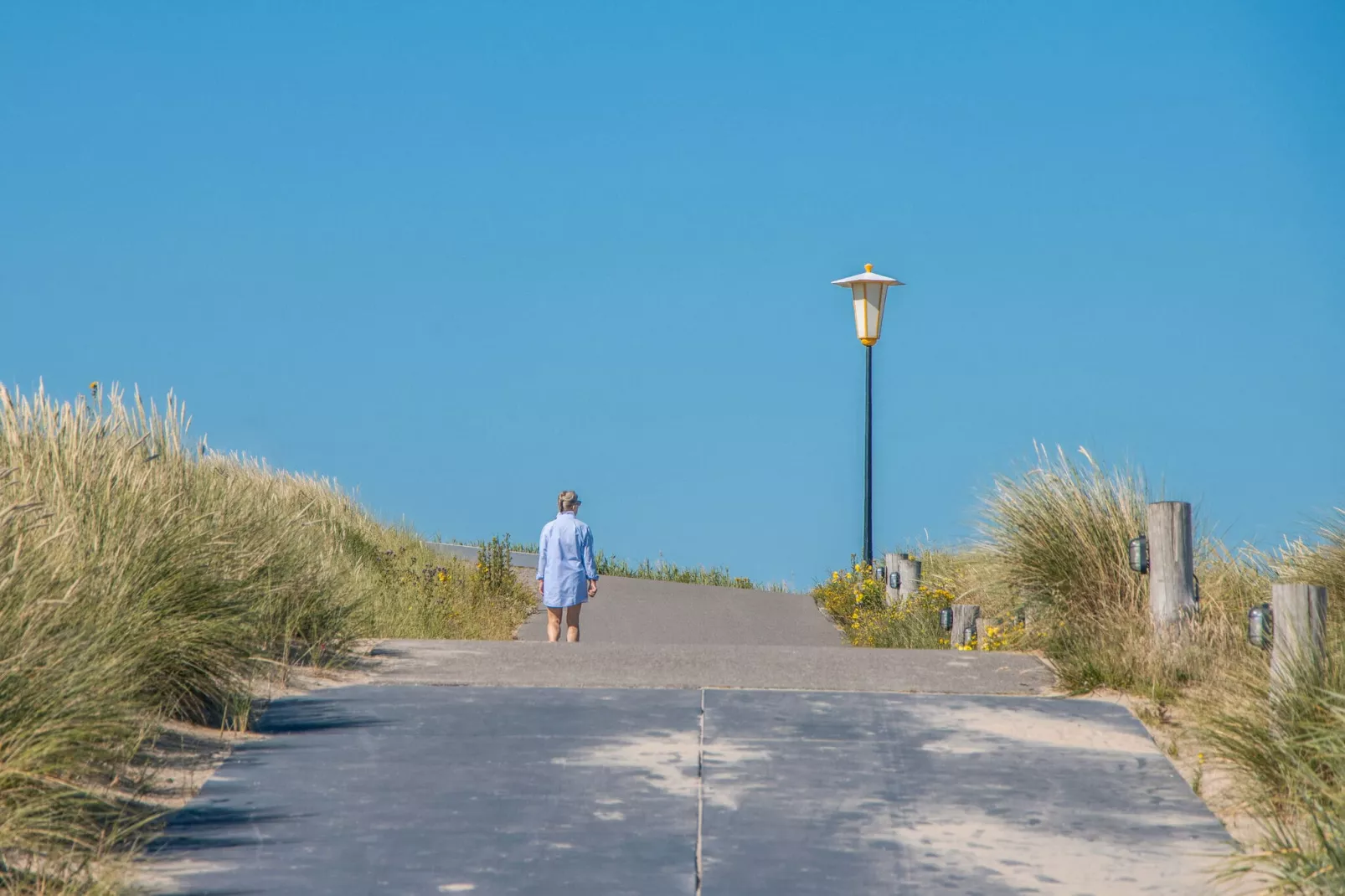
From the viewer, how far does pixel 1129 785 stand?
7062mm

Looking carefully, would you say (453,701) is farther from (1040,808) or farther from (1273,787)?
(1273,787)

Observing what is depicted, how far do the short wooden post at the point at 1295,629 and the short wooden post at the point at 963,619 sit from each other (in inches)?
216

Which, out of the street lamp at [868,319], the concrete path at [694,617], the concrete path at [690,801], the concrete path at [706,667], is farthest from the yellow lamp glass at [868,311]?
the concrete path at [690,801]

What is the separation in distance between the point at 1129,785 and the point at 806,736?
1698 mm

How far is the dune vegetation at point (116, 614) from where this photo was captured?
555 centimetres

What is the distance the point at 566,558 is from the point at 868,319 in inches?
267

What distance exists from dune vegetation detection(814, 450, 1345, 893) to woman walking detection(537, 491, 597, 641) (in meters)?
3.61

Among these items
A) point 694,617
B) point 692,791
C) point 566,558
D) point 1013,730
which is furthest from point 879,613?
point 692,791

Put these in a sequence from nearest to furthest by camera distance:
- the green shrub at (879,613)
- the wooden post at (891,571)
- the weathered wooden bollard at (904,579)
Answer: the green shrub at (879,613)
the weathered wooden bollard at (904,579)
the wooden post at (891,571)

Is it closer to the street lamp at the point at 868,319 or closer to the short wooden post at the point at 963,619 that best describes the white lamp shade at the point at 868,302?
the street lamp at the point at 868,319

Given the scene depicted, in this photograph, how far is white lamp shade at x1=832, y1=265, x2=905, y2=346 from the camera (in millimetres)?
18891

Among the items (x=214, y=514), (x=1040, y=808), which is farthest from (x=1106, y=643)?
(x=214, y=514)

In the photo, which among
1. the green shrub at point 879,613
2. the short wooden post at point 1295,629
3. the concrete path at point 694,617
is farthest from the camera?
the concrete path at point 694,617

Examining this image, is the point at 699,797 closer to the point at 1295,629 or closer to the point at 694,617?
the point at 1295,629
